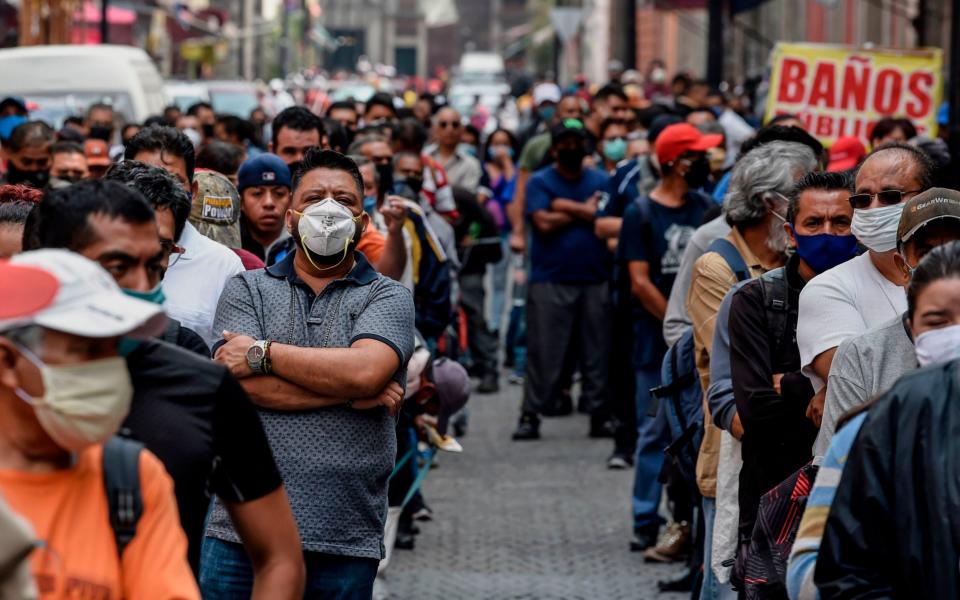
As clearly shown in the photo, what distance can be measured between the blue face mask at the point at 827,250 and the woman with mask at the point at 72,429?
2.85 metres

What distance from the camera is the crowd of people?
113 inches

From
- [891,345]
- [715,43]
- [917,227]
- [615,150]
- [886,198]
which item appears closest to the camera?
[891,345]

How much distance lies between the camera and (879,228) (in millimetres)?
4816

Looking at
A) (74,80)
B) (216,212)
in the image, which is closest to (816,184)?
(216,212)

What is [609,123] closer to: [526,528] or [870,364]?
[526,528]

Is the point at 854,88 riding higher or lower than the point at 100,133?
higher

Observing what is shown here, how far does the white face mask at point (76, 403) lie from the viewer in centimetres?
276

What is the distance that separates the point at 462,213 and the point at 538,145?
1.97 metres

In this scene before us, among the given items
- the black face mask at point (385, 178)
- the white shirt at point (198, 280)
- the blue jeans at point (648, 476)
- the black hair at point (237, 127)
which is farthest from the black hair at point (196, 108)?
the white shirt at point (198, 280)

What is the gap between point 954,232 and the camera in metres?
4.32

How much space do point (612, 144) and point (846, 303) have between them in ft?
29.4

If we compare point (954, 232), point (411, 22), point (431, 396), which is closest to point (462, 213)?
point (431, 396)

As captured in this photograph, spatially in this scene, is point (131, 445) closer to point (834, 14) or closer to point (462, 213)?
point (462, 213)

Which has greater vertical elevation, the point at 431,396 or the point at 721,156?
the point at 721,156
